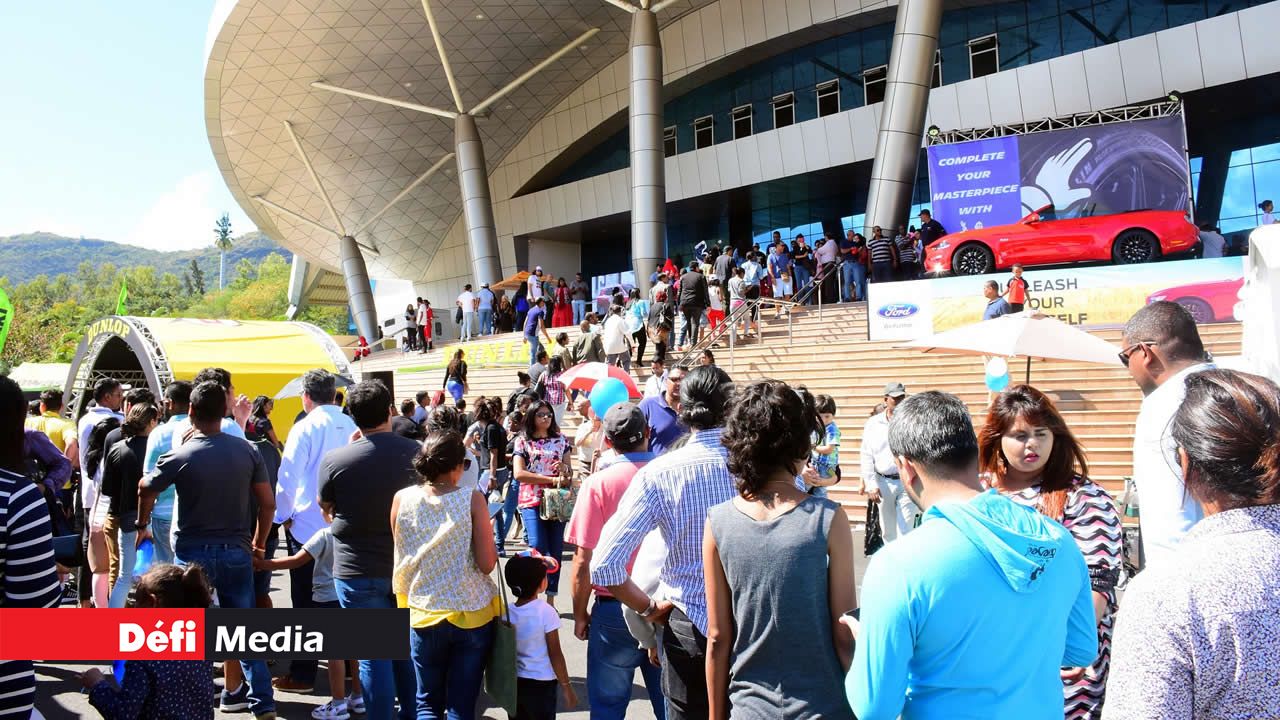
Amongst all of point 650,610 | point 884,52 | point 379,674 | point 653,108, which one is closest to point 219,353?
point 379,674

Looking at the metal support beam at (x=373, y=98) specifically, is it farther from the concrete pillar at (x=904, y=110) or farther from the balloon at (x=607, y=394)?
the balloon at (x=607, y=394)

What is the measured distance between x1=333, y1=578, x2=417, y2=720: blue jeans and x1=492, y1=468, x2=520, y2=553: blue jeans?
15.7 ft

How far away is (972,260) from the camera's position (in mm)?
18047

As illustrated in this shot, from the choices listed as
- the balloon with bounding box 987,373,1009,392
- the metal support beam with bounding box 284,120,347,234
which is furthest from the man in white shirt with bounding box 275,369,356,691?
the metal support beam with bounding box 284,120,347,234

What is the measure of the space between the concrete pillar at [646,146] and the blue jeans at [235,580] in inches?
820

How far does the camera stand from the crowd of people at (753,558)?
1664 millimetres

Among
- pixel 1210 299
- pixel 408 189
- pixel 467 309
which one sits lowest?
pixel 1210 299

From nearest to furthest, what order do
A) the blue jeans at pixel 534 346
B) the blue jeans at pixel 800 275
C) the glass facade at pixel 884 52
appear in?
the blue jeans at pixel 534 346, the blue jeans at pixel 800 275, the glass facade at pixel 884 52

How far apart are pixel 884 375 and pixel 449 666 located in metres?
11.8

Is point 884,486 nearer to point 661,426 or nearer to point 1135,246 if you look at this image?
point 661,426

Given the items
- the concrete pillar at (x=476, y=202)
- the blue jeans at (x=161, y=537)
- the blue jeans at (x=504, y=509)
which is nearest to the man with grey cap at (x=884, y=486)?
the blue jeans at (x=504, y=509)

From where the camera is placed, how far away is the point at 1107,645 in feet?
10.4

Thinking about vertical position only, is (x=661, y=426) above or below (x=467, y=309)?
below

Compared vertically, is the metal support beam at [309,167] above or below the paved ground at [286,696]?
above
